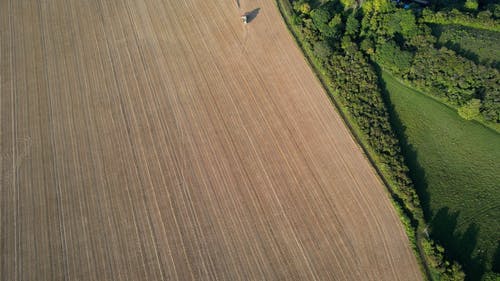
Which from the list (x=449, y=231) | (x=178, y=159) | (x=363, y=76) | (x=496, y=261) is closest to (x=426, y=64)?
(x=363, y=76)

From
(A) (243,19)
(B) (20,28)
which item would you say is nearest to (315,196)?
(A) (243,19)

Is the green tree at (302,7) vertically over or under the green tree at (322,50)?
over

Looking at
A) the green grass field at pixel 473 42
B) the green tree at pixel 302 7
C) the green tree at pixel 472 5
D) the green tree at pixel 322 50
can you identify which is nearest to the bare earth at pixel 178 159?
the green tree at pixel 322 50

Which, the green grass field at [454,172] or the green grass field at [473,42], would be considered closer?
the green grass field at [454,172]

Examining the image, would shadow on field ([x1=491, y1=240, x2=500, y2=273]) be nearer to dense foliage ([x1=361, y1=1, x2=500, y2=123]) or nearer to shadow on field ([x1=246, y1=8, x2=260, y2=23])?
dense foliage ([x1=361, y1=1, x2=500, y2=123])

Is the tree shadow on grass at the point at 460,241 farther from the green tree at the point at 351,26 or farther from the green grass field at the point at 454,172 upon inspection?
the green tree at the point at 351,26

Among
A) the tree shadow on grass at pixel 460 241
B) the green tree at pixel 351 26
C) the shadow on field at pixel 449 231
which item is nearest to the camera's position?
the tree shadow on grass at pixel 460 241

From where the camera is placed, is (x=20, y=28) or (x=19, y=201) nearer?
(x=19, y=201)

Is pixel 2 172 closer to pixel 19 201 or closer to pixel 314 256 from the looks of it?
pixel 19 201
